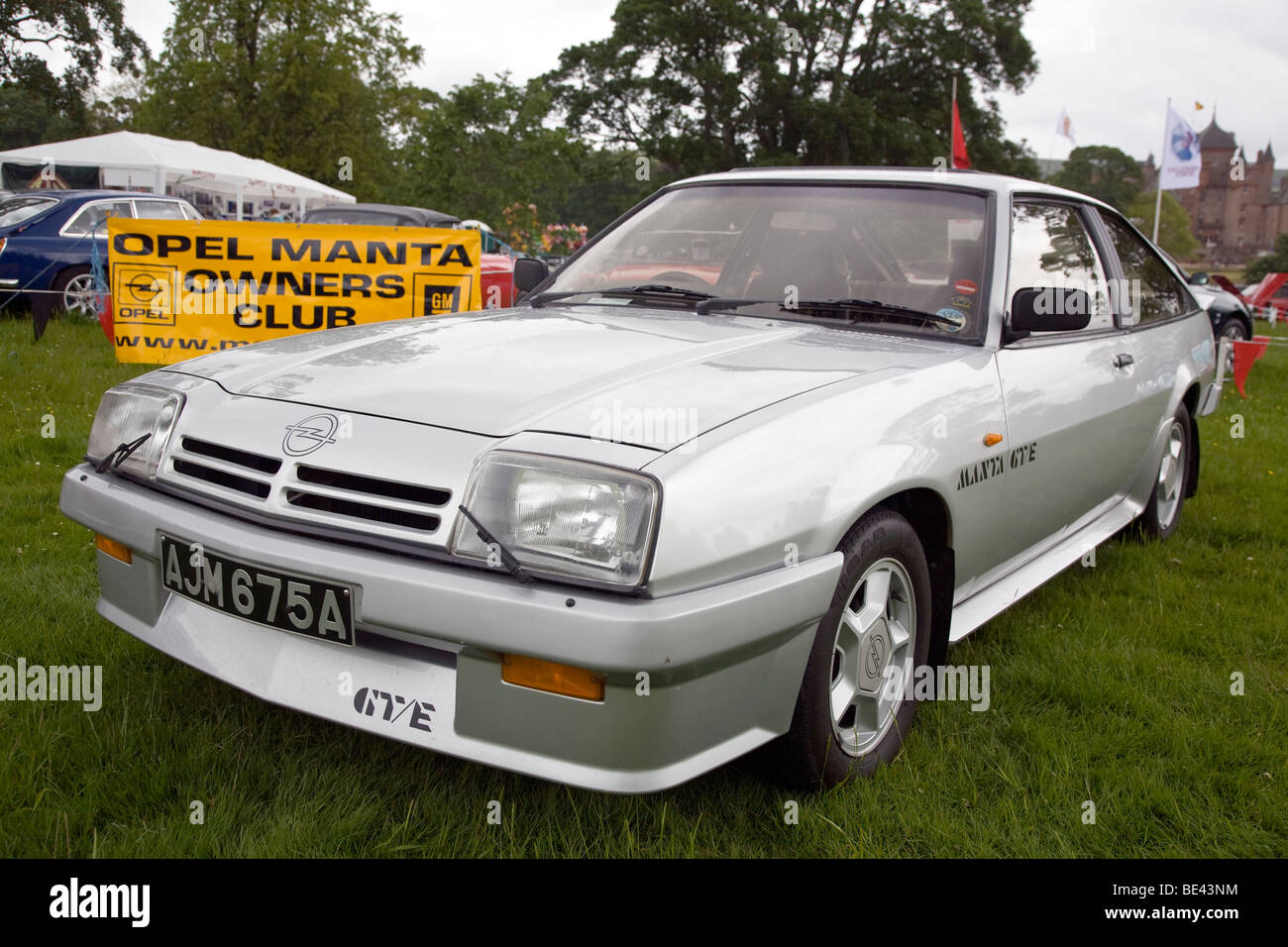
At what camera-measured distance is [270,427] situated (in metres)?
2.16

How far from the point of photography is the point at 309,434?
6.90 ft

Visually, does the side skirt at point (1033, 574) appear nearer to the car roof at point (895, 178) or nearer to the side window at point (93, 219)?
the car roof at point (895, 178)

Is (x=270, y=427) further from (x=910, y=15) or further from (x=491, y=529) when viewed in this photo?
(x=910, y=15)

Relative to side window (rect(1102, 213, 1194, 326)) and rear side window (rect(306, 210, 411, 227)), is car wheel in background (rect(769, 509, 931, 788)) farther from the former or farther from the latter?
rear side window (rect(306, 210, 411, 227))

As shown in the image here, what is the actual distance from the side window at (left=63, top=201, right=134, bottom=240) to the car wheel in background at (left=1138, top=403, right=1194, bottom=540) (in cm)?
1002

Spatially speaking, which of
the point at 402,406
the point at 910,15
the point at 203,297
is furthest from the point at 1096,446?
the point at 910,15

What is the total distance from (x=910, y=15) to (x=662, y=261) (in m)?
35.9

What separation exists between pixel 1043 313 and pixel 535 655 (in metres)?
1.81

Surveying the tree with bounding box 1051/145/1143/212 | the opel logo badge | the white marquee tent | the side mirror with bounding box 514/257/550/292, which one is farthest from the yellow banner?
the tree with bounding box 1051/145/1143/212

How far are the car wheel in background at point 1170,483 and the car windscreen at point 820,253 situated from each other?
1.79m

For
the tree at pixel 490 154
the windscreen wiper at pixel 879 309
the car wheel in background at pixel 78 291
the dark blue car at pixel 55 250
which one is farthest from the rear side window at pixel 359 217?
the windscreen wiper at pixel 879 309

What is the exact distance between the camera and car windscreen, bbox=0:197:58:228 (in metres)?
10.9

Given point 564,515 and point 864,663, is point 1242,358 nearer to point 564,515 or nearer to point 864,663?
point 864,663

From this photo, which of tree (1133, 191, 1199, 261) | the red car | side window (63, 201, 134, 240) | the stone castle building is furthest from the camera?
the stone castle building
